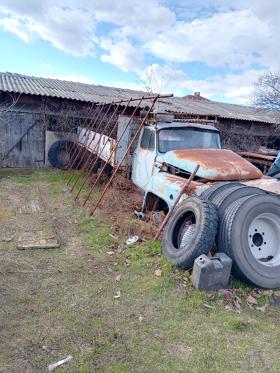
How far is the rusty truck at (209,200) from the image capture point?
401 cm

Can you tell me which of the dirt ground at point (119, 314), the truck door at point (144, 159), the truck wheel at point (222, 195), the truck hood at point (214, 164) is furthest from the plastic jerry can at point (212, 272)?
the truck door at point (144, 159)

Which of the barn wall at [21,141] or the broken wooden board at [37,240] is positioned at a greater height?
the barn wall at [21,141]

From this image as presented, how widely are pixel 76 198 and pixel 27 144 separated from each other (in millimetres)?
5785

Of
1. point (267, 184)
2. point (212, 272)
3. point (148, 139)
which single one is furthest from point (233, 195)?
point (148, 139)

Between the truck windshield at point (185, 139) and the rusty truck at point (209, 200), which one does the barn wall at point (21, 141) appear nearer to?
the rusty truck at point (209, 200)

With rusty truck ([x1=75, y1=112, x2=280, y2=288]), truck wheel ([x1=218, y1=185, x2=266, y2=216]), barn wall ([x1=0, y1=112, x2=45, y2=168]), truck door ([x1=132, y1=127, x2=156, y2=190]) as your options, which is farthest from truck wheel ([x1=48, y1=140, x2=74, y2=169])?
truck wheel ([x1=218, y1=185, x2=266, y2=216])

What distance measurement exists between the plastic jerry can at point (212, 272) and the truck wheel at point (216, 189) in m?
1.06

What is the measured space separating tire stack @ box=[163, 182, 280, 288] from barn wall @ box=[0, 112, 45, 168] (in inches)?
353

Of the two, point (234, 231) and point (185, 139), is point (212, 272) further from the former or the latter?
point (185, 139)

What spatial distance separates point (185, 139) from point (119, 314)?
13.5 ft

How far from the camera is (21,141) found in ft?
39.3

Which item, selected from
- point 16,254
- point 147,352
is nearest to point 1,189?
point 16,254

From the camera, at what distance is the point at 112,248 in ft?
16.8

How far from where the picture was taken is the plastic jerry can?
12.3ft
